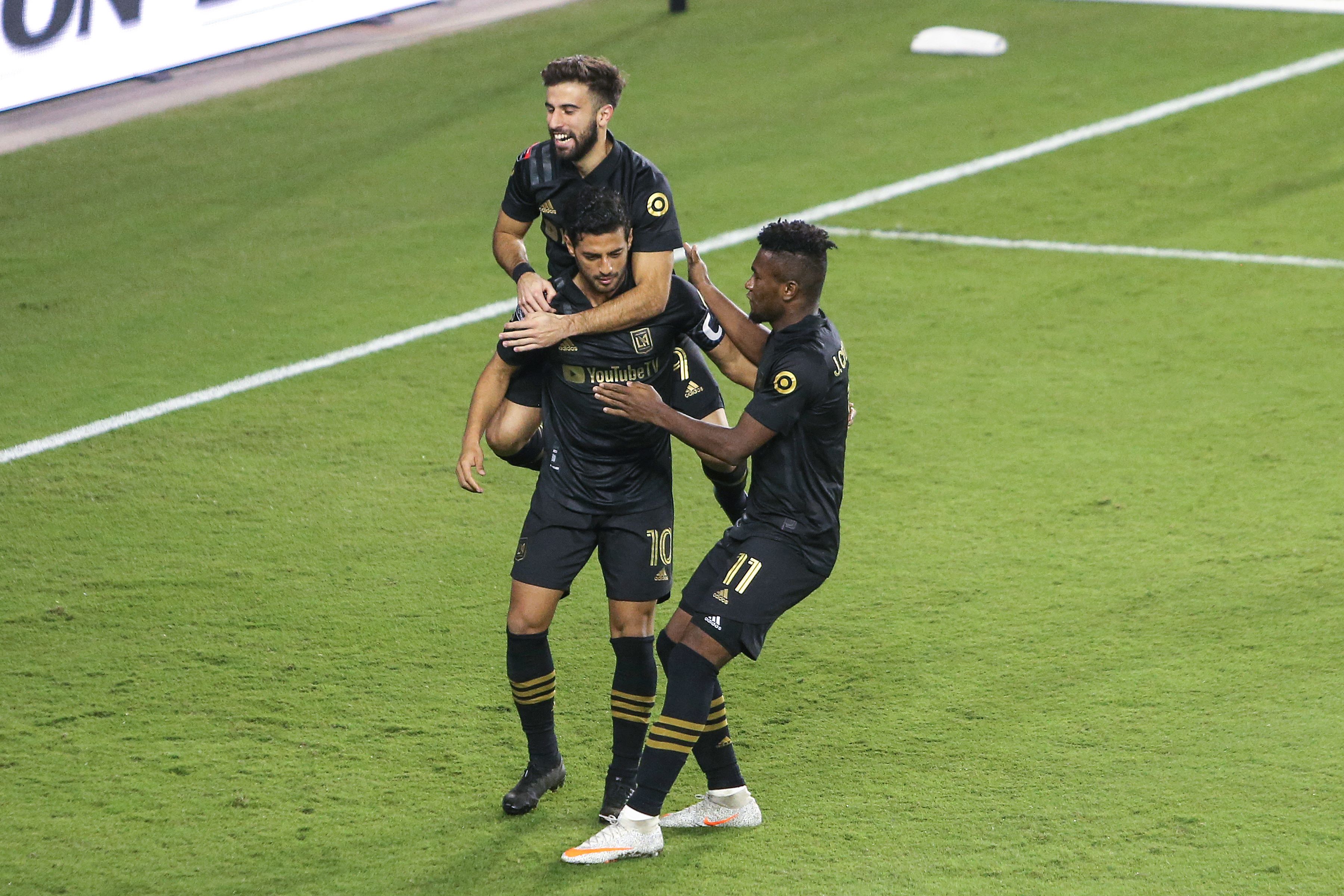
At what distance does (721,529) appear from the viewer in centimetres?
721

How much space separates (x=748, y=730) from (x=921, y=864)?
101cm

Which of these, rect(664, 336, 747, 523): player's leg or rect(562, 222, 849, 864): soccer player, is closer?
rect(562, 222, 849, 864): soccer player

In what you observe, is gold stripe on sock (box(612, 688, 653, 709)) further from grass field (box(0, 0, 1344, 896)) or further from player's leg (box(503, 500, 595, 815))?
grass field (box(0, 0, 1344, 896))

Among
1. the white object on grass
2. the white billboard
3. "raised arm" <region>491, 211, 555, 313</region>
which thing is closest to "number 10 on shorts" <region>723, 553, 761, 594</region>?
"raised arm" <region>491, 211, 555, 313</region>

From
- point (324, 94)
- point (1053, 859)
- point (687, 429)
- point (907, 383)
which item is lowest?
point (1053, 859)

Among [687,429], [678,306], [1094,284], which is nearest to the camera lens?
[687,429]

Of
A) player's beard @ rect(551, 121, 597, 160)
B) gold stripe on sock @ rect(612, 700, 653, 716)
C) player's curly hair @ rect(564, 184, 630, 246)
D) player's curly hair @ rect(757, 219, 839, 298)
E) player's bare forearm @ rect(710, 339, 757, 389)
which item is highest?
player's beard @ rect(551, 121, 597, 160)

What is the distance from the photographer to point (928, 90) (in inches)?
570

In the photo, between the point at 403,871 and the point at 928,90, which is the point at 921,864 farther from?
the point at 928,90

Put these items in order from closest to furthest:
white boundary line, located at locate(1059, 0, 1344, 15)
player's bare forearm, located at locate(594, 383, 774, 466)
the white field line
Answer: player's bare forearm, located at locate(594, 383, 774, 466) → the white field line → white boundary line, located at locate(1059, 0, 1344, 15)

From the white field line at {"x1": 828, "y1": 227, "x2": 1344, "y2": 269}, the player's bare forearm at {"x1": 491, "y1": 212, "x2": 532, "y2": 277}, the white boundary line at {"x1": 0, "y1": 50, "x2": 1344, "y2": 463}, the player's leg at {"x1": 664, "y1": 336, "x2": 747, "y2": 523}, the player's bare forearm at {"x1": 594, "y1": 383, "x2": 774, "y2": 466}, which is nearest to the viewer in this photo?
the player's bare forearm at {"x1": 594, "y1": 383, "x2": 774, "y2": 466}

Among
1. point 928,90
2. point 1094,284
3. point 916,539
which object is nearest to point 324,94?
point 928,90

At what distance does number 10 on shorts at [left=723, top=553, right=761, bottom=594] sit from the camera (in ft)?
15.6

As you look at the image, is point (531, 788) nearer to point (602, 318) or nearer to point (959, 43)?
point (602, 318)
